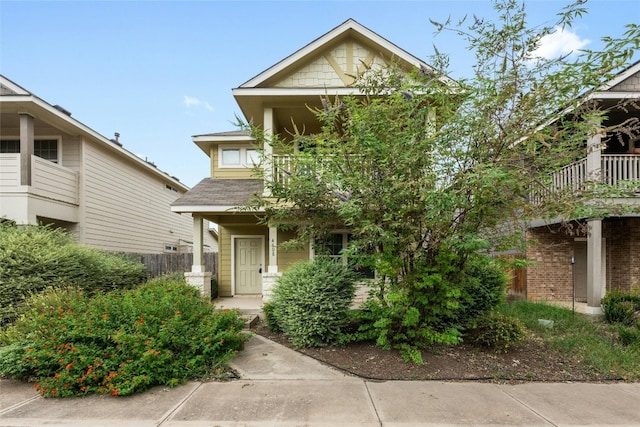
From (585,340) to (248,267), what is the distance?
28.9 feet

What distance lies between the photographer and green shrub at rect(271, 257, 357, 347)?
5.47 m

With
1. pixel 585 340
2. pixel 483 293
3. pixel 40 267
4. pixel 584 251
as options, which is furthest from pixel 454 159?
pixel 584 251

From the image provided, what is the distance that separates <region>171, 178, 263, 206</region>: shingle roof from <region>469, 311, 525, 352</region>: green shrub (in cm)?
556

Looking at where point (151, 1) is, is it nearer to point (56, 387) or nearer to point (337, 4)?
point (337, 4)

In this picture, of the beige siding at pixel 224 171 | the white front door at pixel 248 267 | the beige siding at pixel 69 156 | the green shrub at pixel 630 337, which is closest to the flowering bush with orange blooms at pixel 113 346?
the white front door at pixel 248 267

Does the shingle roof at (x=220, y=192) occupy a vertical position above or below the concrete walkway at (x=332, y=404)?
above

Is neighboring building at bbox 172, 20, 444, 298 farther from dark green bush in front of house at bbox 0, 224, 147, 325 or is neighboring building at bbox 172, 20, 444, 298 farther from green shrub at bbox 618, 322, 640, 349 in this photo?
green shrub at bbox 618, 322, 640, 349

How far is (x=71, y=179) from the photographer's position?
9.81 metres

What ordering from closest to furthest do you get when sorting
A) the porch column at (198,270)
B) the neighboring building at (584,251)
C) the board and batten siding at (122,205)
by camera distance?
the porch column at (198,270) < the neighboring building at (584,251) < the board and batten siding at (122,205)

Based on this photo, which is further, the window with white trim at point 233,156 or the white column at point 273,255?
the window with white trim at point 233,156

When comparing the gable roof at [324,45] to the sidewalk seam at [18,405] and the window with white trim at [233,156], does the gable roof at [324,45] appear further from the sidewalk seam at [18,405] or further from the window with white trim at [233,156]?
the sidewalk seam at [18,405]

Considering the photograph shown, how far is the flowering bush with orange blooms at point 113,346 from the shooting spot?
402 cm

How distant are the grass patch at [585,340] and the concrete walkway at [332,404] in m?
0.46

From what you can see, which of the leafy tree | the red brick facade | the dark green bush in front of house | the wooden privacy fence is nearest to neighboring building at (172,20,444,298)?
the wooden privacy fence
